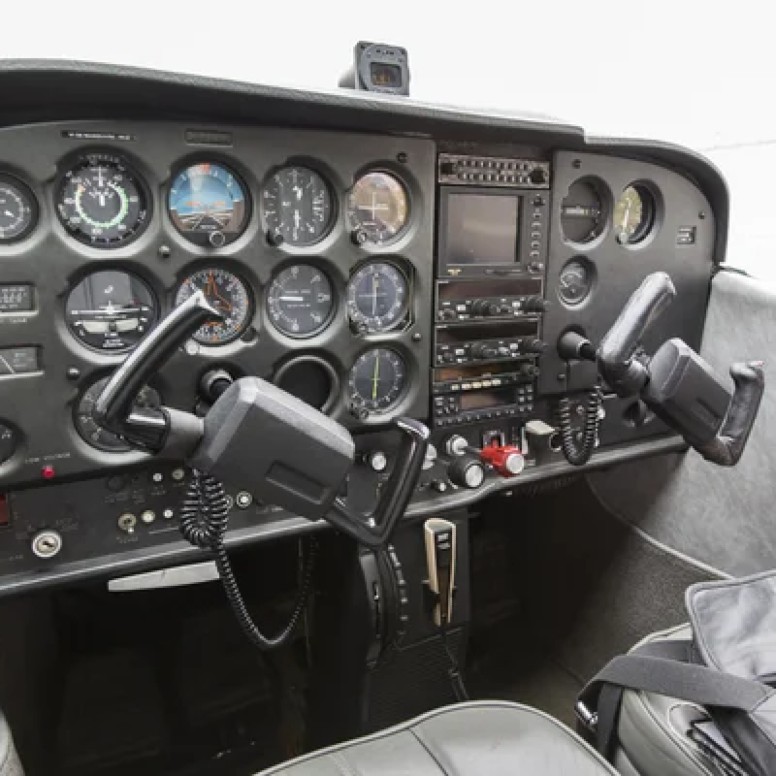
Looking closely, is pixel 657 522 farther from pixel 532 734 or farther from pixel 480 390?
pixel 532 734

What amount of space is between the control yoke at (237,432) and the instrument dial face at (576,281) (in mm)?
839

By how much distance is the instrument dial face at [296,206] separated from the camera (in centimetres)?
117

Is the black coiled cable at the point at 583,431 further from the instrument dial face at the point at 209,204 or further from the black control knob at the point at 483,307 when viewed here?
the instrument dial face at the point at 209,204

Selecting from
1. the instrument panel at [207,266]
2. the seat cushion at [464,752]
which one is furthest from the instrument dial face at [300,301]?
the seat cushion at [464,752]

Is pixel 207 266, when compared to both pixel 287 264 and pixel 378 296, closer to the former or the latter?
pixel 287 264

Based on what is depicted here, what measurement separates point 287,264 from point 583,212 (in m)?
0.71

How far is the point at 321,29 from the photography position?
5.34 ft

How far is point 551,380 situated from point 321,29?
38.9 inches

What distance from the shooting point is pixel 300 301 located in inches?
48.8

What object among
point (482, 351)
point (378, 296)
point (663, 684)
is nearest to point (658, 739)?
point (663, 684)

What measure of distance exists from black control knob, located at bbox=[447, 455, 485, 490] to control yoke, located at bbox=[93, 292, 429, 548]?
565 mm

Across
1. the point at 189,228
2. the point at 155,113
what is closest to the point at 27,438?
the point at 189,228

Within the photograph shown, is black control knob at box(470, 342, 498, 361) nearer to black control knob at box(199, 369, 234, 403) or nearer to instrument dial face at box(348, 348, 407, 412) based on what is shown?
instrument dial face at box(348, 348, 407, 412)

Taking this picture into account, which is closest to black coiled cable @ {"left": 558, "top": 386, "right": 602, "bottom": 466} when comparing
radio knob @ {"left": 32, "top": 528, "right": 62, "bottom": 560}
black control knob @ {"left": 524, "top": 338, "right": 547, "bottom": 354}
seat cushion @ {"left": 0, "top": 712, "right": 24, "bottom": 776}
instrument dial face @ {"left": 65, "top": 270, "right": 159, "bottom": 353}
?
black control knob @ {"left": 524, "top": 338, "right": 547, "bottom": 354}
